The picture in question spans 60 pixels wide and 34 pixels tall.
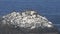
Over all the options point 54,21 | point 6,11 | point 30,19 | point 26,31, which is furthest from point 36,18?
point 6,11

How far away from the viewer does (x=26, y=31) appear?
230 cm

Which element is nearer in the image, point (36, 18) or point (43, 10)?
point (36, 18)

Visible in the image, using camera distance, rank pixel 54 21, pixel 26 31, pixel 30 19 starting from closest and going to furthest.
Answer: pixel 26 31, pixel 30 19, pixel 54 21

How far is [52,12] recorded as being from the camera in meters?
3.05

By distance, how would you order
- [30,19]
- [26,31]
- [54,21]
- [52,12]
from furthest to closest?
[52,12], [54,21], [30,19], [26,31]

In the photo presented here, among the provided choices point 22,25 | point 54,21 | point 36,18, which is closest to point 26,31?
point 22,25

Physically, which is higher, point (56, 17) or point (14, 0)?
point (14, 0)

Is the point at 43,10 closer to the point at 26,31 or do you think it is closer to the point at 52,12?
the point at 52,12

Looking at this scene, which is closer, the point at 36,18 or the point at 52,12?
the point at 36,18

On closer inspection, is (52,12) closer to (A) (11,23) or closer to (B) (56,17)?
(B) (56,17)

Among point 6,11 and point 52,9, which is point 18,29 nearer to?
point 6,11

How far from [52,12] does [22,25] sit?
0.84 m

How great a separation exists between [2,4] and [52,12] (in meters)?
0.76

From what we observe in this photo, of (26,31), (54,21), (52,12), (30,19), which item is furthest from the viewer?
(52,12)
